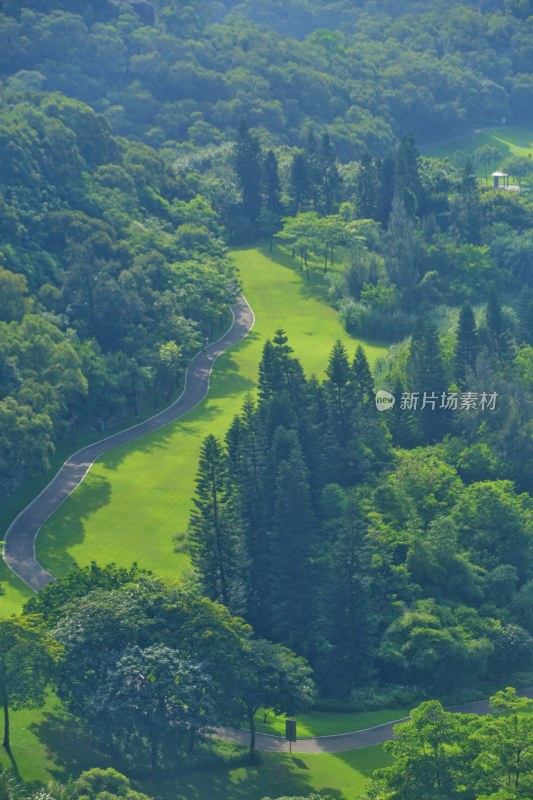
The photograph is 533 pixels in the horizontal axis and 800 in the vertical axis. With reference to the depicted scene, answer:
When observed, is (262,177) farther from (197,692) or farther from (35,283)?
(197,692)

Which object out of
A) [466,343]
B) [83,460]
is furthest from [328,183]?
[83,460]

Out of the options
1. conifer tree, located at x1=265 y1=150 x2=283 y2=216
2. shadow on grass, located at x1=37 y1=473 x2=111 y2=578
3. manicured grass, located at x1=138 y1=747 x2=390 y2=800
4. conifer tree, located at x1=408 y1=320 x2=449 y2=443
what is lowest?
manicured grass, located at x1=138 y1=747 x2=390 y2=800

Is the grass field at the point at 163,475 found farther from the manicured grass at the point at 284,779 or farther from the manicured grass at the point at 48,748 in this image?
the manicured grass at the point at 284,779

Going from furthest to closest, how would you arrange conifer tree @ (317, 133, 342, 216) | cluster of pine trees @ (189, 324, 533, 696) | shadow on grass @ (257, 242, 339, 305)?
conifer tree @ (317, 133, 342, 216) < shadow on grass @ (257, 242, 339, 305) < cluster of pine trees @ (189, 324, 533, 696)

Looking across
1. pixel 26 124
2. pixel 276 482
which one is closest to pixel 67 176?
pixel 26 124

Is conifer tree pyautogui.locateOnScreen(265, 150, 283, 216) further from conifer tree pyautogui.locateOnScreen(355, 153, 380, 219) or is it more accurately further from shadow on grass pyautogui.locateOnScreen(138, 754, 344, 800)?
shadow on grass pyautogui.locateOnScreen(138, 754, 344, 800)

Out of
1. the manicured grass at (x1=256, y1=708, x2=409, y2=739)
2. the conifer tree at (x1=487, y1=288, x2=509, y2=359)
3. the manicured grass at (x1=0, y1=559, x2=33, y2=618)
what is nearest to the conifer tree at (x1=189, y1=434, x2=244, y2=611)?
the manicured grass at (x1=256, y1=708, x2=409, y2=739)

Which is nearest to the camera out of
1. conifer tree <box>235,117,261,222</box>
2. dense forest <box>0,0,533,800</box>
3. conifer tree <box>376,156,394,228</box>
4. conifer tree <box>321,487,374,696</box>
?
dense forest <box>0,0,533,800</box>

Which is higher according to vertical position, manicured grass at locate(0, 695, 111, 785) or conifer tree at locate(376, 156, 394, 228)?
conifer tree at locate(376, 156, 394, 228)
